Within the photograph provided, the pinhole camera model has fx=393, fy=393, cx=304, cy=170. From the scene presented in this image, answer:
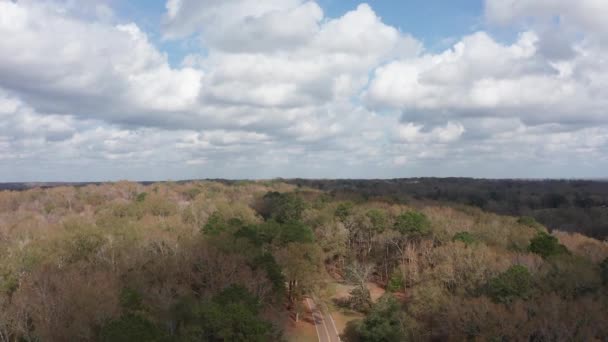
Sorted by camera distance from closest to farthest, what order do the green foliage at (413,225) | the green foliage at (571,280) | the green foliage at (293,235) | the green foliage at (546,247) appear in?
the green foliage at (571,280), the green foliage at (546,247), the green foliage at (293,235), the green foliage at (413,225)

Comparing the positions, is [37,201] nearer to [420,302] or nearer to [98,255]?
[98,255]

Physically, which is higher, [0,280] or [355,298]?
[0,280]

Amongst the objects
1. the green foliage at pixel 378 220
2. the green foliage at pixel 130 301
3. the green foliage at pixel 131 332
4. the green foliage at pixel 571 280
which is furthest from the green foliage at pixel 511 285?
the green foliage at pixel 378 220

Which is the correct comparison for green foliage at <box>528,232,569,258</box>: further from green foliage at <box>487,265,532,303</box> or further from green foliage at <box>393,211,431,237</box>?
green foliage at <box>393,211,431,237</box>

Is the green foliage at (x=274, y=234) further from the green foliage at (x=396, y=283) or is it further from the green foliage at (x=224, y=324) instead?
the green foliage at (x=224, y=324)

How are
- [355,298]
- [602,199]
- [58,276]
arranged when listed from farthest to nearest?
[602,199] < [355,298] < [58,276]

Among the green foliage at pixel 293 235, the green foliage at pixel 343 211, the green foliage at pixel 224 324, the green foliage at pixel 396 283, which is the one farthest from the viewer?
the green foliage at pixel 343 211

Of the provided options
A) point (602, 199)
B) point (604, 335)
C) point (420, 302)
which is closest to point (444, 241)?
point (420, 302)

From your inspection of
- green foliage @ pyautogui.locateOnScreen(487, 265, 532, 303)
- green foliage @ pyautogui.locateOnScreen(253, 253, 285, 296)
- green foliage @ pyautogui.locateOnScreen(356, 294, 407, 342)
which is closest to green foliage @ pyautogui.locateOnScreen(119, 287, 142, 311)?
green foliage @ pyautogui.locateOnScreen(253, 253, 285, 296)
